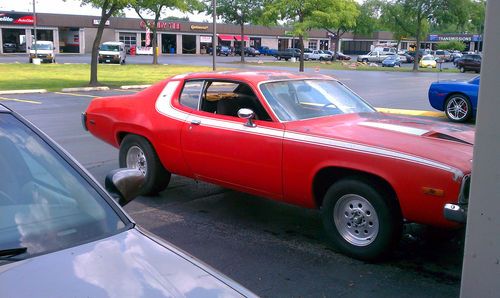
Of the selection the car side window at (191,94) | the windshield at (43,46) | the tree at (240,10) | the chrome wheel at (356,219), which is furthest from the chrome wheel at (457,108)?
the tree at (240,10)

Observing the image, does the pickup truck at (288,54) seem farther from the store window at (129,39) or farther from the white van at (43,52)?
the white van at (43,52)

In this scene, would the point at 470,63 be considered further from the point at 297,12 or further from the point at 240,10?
the point at 240,10

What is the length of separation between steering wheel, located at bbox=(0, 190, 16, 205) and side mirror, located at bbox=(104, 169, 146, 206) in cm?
56

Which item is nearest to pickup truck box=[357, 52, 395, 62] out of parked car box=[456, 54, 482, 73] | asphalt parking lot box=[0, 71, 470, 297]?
parked car box=[456, 54, 482, 73]

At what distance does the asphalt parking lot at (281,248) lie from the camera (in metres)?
4.26

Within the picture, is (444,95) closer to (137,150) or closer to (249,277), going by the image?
(137,150)

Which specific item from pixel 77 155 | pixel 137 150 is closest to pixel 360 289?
pixel 137 150

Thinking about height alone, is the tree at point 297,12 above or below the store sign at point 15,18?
below

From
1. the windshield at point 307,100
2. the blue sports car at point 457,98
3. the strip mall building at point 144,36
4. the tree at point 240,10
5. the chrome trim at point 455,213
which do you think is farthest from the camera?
the strip mall building at point 144,36

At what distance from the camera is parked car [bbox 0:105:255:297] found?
1993 millimetres

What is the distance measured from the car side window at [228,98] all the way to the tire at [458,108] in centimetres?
961

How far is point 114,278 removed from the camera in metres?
2.04

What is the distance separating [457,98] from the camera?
14070 millimetres

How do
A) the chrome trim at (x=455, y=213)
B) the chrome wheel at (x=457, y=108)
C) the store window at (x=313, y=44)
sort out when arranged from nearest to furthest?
the chrome trim at (x=455, y=213) < the chrome wheel at (x=457, y=108) < the store window at (x=313, y=44)
